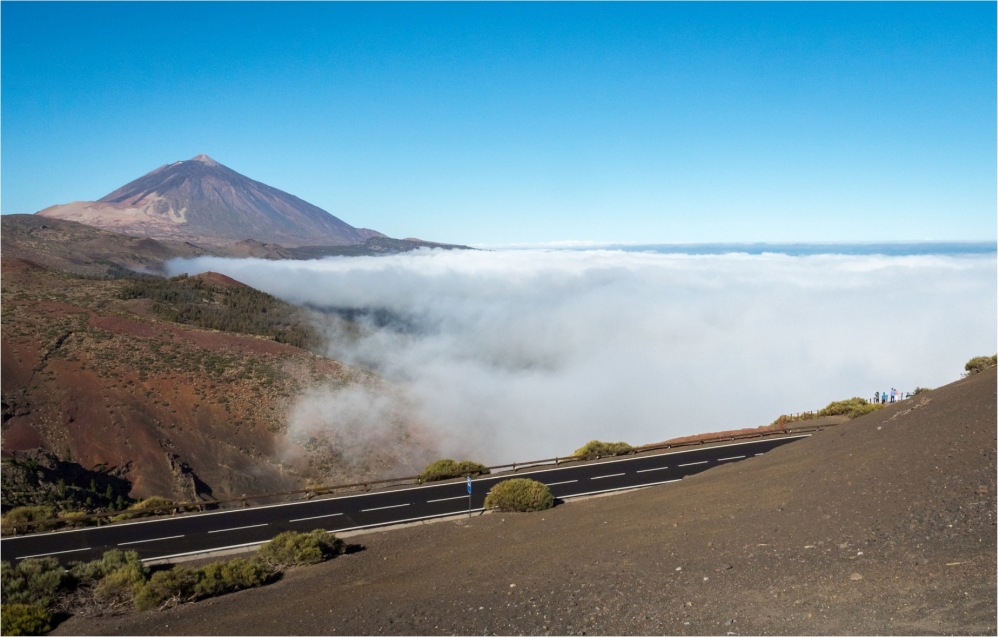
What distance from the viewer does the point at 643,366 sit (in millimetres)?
131875

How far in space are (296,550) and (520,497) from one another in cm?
605

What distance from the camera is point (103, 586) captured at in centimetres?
1205

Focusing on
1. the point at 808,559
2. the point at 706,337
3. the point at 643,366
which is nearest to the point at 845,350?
the point at 706,337

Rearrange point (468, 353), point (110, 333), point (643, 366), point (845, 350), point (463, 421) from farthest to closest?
point (845, 350) → point (643, 366) → point (468, 353) → point (463, 421) → point (110, 333)

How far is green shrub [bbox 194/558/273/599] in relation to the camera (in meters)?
12.2

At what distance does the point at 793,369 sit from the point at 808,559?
135 m

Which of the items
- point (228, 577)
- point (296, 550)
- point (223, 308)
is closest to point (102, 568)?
point (228, 577)

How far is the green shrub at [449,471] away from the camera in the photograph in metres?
22.6

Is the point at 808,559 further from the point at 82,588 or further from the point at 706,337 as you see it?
the point at 706,337

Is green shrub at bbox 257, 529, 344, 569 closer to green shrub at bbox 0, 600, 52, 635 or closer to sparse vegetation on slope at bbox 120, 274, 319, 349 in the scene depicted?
green shrub at bbox 0, 600, 52, 635

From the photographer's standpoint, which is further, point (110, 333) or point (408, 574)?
point (110, 333)

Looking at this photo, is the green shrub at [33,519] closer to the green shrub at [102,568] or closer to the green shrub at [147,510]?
the green shrub at [147,510]

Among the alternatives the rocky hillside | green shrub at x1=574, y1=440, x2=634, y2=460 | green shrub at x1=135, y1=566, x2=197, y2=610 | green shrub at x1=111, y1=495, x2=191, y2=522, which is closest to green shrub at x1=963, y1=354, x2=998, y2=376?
green shrub at x1=574, y1=440, x2=634, y2=460

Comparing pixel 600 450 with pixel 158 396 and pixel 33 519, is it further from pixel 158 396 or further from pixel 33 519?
pixel 158 396
